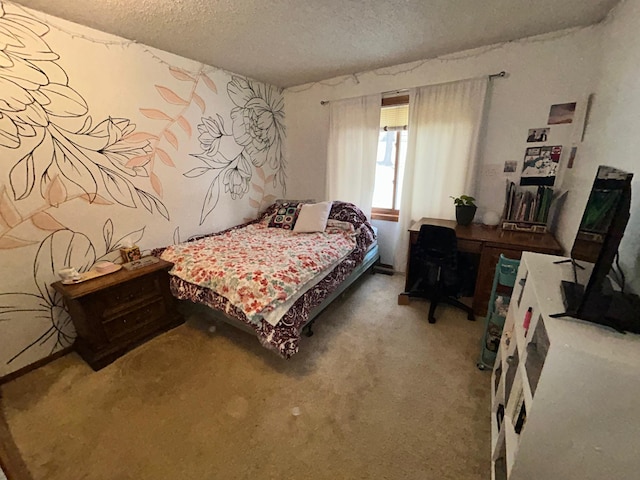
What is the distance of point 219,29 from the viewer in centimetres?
204

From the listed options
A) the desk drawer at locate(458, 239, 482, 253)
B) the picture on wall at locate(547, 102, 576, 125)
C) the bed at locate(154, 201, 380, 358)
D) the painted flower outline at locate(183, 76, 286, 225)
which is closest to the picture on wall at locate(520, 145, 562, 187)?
the picture on wall at locate(547, 102, 576, 125)

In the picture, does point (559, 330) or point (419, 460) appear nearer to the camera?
point (559, 330)

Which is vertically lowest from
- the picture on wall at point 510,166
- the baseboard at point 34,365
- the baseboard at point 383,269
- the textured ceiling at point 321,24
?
the baseboard at point 34,365

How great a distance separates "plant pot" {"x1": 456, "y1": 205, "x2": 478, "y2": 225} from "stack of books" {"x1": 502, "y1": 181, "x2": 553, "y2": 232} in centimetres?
27

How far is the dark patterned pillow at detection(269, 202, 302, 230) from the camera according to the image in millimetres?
3303

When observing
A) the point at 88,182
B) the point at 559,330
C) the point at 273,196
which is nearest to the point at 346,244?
the point at 273,196

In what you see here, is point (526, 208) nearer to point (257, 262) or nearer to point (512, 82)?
point (512, 82)

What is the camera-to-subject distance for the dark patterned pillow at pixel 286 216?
3.30 meters

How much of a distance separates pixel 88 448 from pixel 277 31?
Answer: 295 cm

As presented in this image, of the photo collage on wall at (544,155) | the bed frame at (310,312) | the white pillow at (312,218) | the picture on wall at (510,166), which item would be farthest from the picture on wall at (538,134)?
the white pillow at (312,218)

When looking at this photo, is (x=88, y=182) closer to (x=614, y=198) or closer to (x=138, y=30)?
(x=138, y=30)

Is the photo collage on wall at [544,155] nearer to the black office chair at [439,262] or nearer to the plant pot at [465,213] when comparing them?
the plant pot at [465,213]

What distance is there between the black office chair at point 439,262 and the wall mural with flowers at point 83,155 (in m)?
2.35

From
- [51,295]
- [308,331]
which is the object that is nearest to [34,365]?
[51,295]
